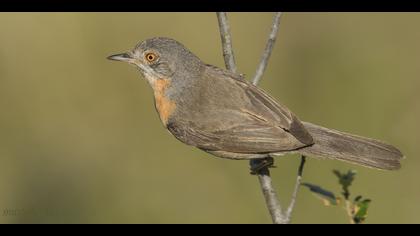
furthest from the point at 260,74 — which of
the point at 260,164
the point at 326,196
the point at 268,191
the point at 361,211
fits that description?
the point at 361,211

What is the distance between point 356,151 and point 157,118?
312 cm

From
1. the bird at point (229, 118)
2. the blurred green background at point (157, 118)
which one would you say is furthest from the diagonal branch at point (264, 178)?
the blurred green background at point (157, 118)

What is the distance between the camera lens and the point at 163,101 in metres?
6.97

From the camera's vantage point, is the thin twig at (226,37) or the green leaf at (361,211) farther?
the thin twig at (226,37)

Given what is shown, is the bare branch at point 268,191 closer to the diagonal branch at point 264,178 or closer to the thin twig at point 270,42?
the diagonal branch at point 264,178

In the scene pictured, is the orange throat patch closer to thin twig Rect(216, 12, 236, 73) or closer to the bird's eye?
the bird's eye

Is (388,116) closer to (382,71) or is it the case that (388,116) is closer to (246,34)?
(382,71)

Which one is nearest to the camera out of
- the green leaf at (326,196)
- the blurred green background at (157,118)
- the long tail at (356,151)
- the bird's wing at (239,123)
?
the green leaf at (326,196)

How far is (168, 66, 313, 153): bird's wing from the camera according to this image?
6438mm

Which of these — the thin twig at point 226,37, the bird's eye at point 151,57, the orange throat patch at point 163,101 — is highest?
the thin twig at point 226,37

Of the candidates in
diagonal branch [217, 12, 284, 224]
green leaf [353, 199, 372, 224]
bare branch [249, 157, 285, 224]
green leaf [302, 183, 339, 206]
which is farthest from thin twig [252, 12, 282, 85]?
green leaf [353, 199, 372, 224]

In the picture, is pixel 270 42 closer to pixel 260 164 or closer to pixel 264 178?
pixel 260 164

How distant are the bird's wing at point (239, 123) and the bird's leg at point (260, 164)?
12 cm

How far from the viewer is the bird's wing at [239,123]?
6.44m
